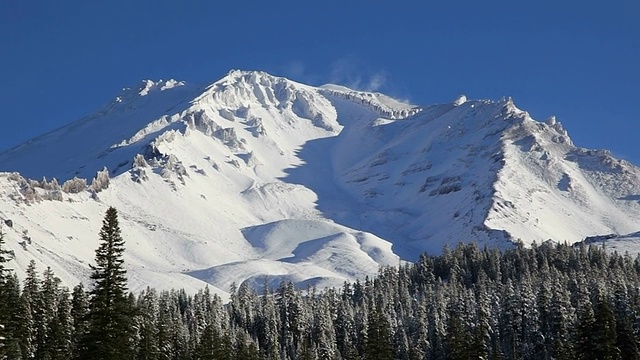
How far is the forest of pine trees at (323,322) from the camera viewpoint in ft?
145

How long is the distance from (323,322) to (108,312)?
11079cm

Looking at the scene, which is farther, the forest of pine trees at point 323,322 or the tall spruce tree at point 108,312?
the forest of pine trees at point 323,322

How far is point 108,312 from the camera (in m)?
43.2

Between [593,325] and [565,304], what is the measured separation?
67855mm

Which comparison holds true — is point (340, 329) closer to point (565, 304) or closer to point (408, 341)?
point (408, 341)

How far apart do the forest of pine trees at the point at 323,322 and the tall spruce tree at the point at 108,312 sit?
0.06 meters

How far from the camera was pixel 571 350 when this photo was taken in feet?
A: 274

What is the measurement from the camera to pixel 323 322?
152 metres

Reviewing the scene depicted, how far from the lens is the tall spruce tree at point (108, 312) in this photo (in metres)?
42.9

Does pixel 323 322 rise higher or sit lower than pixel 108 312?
higher

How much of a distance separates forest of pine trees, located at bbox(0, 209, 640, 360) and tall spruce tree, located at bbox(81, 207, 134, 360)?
A: 6 cm

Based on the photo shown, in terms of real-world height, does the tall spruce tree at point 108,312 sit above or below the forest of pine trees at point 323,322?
below

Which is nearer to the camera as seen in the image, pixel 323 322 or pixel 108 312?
pixel 108 312

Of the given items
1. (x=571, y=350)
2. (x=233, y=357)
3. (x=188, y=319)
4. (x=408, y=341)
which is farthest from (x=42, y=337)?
(x=188, y=319)
